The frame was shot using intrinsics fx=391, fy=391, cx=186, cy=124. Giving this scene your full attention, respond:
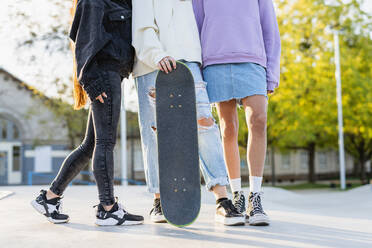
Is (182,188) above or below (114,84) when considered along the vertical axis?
below

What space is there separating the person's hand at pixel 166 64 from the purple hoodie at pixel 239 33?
42 cm

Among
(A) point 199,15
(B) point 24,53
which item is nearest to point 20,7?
(B) point 24,53

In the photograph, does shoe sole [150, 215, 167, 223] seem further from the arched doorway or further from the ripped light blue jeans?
the arched doorway

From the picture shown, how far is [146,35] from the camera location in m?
2.91

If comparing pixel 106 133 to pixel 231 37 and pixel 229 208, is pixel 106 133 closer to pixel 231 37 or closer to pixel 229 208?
pixel 229 208

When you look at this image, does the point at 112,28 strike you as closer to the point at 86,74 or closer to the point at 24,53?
the point at 86,74

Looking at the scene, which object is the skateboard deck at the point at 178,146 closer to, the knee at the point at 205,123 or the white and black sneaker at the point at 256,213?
the knee at the point at 205,123

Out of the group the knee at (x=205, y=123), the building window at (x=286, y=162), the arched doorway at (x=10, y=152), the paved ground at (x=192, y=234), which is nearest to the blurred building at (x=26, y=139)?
the arched doorway at (x=10, y=152)

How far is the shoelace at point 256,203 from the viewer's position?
9.42ft

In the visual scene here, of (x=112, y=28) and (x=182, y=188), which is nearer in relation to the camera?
(x=182, y=188)

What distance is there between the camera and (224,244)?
2.20 metres

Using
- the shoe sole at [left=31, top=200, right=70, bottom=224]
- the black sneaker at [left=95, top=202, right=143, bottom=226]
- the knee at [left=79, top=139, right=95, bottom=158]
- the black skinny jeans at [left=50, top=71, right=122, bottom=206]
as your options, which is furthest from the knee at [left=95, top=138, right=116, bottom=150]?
the shoe sole at [left=31, top=200, right=70, bottom=224]

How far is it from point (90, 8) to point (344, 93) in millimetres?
20357

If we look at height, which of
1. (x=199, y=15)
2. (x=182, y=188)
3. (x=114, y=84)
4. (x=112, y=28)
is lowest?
(x=182, y=188)
